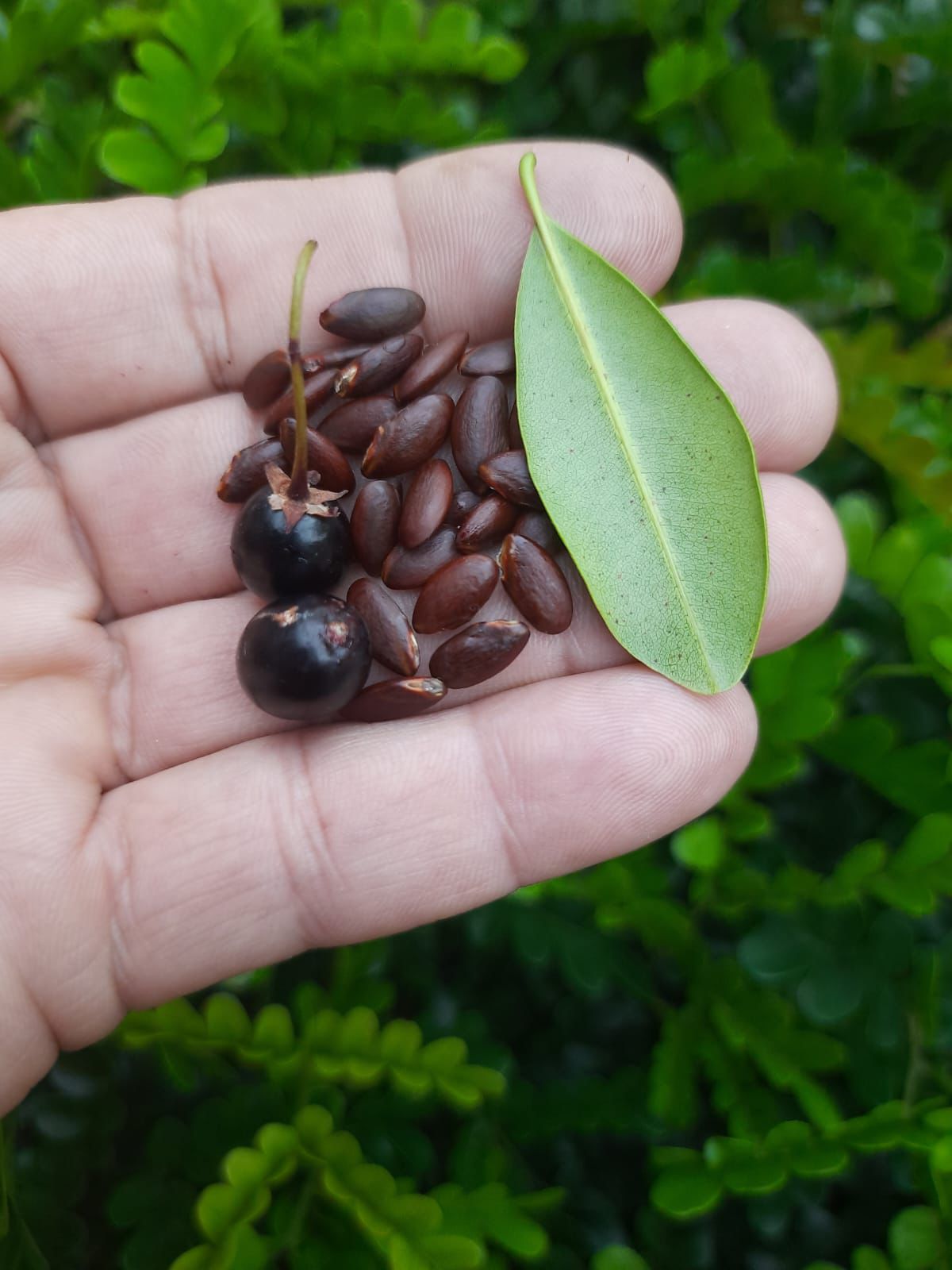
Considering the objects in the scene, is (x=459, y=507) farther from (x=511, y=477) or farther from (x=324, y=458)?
(x=324, y=458)

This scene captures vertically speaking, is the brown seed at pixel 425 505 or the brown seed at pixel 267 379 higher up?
the brown seed at pixel 267 379

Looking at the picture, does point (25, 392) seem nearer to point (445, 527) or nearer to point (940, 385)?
point (445, 527)

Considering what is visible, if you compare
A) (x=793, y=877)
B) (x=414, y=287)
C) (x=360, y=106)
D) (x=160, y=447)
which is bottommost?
(x=793, y=877)

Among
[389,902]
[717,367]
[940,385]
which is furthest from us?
[940,385]

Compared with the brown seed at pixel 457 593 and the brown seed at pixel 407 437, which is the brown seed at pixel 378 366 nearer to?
the brown seed at pixel 407 437

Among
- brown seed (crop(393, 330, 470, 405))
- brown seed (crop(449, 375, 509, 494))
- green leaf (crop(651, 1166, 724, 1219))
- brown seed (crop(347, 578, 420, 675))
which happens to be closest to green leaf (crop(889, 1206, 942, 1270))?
green leaf (crop(651, 1166, 724, 1219))

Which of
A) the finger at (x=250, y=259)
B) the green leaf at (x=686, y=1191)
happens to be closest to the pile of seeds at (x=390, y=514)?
the finger at (x=250, y=259)

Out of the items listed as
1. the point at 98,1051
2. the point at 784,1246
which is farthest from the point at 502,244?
the point at 784,1246
